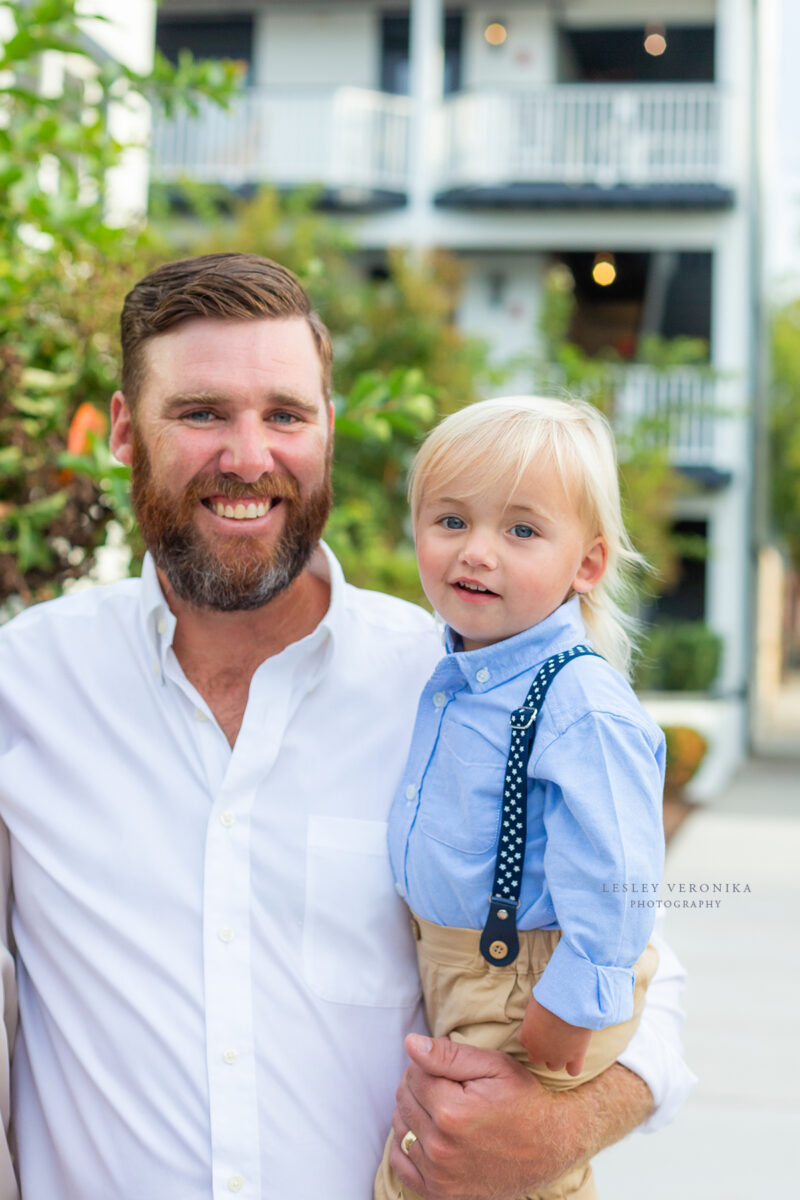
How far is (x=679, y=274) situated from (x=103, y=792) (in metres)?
17.6

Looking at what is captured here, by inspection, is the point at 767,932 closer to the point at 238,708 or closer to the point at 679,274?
the point at 238,708

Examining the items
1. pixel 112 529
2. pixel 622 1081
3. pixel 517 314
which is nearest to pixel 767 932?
pixel 112 529

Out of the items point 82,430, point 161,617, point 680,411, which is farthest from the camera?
point 680,411

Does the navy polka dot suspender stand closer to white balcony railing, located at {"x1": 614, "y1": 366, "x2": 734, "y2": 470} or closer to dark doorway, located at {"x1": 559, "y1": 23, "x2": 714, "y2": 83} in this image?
white balcony railing, located at {"x1": 614, "y1": 366, "x2": 734, "y2": 470}

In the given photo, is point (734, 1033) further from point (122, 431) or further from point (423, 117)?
point (423, 117)

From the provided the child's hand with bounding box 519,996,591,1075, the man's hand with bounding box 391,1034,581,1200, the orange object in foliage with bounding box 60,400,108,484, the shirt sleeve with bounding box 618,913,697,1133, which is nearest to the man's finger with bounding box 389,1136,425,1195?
the man's hand with bounding box 391,1034,581,1200

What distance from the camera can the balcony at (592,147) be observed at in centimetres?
1609

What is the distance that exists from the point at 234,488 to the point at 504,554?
0.46m

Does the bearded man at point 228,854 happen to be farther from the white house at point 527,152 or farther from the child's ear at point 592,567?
the white house at point 527,152

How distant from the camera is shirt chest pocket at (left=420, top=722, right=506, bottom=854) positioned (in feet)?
5.88

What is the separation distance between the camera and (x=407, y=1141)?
5.88 ft

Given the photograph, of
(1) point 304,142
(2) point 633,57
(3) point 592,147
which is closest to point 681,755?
(3) point 592,147

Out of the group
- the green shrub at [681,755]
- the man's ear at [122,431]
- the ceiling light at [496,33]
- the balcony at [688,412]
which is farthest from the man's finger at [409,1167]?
the ceiling light at [496,33]

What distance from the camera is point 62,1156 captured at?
187cm
